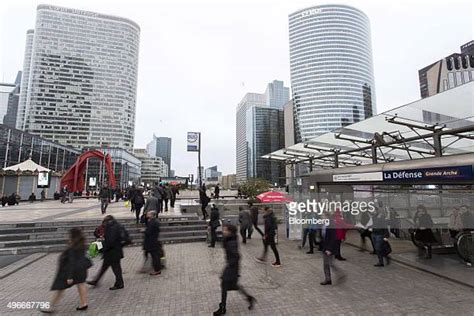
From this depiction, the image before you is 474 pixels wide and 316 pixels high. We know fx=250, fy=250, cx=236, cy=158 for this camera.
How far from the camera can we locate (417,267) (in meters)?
7.45

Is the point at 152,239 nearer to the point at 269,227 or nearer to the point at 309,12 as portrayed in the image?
the point at 269,227

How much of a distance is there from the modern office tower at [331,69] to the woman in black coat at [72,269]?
104 meters

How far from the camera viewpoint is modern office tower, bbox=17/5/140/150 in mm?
106062

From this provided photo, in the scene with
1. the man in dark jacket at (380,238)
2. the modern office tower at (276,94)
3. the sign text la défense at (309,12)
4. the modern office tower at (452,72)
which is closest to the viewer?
the man in dark jacket at (380,238)

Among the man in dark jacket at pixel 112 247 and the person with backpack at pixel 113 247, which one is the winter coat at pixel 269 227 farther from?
the man in dark jacket at pixel 112 247

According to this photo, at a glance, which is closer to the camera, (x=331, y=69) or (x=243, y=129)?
(x=331, y=69)

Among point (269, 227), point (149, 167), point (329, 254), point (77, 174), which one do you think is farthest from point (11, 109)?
point (329, 254)

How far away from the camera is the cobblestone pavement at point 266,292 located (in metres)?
4.87

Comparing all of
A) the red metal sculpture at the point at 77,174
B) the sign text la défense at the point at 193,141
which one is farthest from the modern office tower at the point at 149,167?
the sign text la défense at the point at 193,141

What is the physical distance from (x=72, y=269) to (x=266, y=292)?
4019 mm

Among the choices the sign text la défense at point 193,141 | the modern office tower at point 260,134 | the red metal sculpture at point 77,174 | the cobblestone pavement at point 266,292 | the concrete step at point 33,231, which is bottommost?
the cobblestone pavement at point 266,292

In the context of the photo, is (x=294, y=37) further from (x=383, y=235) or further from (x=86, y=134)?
(x=383, y=235)

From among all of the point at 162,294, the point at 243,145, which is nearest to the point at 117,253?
the point at 162,294

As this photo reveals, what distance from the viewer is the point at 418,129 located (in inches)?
347
